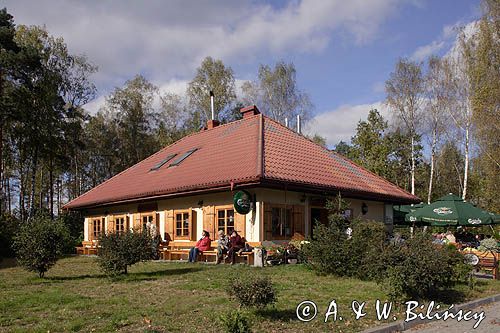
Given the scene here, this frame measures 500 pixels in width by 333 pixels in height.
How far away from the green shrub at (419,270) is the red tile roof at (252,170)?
21.7 ft

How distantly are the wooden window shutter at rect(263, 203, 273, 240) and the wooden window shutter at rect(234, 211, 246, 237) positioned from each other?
31.6 inches

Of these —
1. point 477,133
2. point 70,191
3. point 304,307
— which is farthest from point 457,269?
point 70,191

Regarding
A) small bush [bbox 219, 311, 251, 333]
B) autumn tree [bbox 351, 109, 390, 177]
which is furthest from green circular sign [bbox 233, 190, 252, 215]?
autumn tree [bbox 351, 109, 390, 177]

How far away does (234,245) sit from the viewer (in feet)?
52.7

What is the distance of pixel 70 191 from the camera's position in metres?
47.1

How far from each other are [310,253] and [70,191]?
38818 millimetres

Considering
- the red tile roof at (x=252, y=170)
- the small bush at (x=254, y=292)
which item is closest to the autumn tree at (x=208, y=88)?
the red tile roof at (x=252, y=170)

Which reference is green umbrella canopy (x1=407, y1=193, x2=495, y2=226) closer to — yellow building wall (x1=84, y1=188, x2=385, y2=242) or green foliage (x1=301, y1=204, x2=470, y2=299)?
yellow building wall (x1=84, y1=188, x2=385, y2=242)

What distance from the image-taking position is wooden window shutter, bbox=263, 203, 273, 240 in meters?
16.5

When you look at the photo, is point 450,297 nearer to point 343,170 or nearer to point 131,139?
point 343,170

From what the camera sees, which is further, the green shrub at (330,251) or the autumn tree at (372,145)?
the autumn tree at (372,145)

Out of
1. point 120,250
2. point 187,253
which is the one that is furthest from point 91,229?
point 120,250

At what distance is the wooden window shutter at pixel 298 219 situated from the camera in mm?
17547

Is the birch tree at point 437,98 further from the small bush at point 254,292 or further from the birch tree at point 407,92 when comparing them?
the small bush at point 254,292
